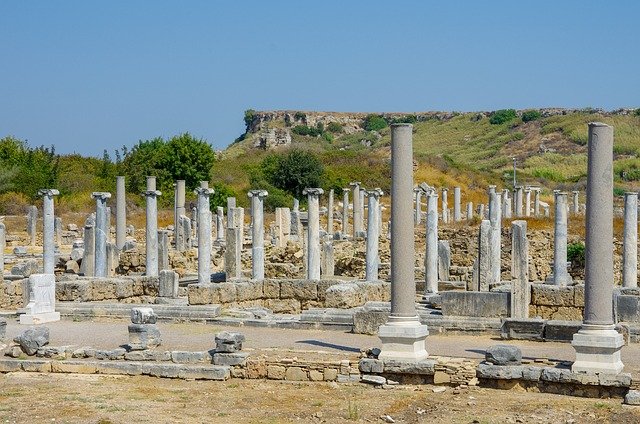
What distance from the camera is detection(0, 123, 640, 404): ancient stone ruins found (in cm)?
1371

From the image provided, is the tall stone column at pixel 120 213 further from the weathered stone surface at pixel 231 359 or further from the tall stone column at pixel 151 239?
the weathered stone surface at pixel 231 359

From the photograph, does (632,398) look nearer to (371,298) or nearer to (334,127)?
(371,298)

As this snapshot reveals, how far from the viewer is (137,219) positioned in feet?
173

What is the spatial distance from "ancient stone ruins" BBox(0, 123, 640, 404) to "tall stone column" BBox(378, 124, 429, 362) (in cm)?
2

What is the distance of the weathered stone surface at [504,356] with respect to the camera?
1368 centimetres

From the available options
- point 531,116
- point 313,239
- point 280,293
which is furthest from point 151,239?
point 531,116

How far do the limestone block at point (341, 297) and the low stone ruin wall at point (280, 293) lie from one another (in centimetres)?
16

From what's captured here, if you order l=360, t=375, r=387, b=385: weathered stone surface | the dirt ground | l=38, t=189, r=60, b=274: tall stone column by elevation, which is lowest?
the dirt ground

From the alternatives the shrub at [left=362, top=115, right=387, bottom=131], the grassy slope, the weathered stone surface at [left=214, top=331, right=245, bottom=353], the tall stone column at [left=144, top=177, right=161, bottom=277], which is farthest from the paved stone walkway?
the shrub at [left=362, top=115, right=387, bottom=131]

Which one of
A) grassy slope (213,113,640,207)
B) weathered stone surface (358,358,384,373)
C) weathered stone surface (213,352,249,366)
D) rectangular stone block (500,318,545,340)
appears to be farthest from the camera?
grassy slope (213,113,640,207)

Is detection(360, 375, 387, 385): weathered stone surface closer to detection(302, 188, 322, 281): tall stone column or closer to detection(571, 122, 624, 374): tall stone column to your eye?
detection(571, 122, 624, 374): tall stone column

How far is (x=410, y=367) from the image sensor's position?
14.0m

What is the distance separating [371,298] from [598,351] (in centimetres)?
875

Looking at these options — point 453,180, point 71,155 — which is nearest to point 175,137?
point 71,155
